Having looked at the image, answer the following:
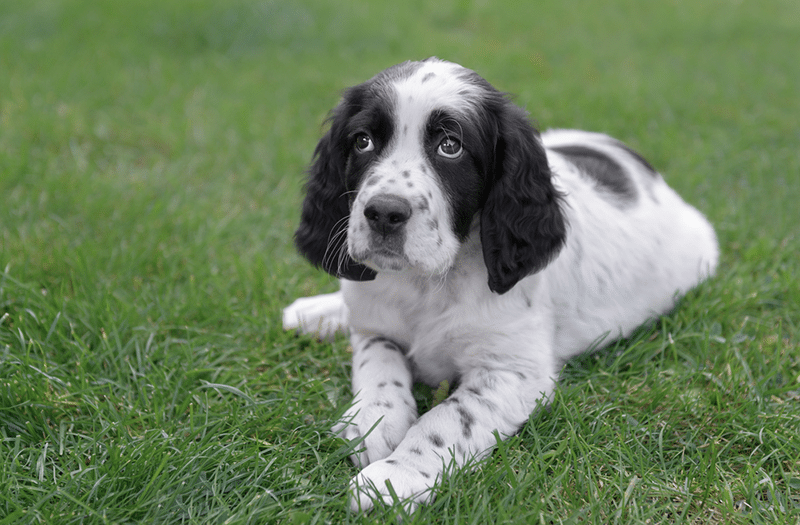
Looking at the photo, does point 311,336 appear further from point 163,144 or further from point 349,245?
point 163,144

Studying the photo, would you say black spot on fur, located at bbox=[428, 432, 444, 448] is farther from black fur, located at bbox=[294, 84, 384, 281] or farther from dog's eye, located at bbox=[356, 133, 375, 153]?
dog's eye, located at bbox=[356, 133, 375, 153]

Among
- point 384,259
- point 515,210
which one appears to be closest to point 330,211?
A: point 384,259

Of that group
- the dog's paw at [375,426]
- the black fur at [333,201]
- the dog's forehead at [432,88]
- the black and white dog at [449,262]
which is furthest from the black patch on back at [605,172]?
the dog's paw at [375,426]

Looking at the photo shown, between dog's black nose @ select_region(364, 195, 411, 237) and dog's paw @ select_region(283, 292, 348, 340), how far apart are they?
1.04m

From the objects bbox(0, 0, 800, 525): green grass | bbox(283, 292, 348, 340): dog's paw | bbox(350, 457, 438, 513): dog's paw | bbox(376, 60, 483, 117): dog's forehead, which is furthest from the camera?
bbox(283, 292, 348, 340): dog's paw

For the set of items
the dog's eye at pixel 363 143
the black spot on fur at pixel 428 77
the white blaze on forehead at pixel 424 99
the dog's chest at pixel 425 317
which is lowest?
the dog's chest at pixel 425 317

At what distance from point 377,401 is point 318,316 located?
93 cm

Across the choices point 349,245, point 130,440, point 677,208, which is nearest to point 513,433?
point 349,245

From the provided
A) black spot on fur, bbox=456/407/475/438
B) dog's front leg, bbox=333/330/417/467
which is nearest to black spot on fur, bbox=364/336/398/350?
dog's front leg, bbox=333/330/417/467

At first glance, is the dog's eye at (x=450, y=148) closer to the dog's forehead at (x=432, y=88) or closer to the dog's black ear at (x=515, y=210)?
the dog's forehead at (x=432, y=88)

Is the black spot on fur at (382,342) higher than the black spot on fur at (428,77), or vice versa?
the black spot on fur at (428,77)

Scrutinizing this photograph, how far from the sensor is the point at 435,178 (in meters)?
2.75

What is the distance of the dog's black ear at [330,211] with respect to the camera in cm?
310

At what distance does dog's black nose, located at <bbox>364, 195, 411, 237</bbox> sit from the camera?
2561 mm
